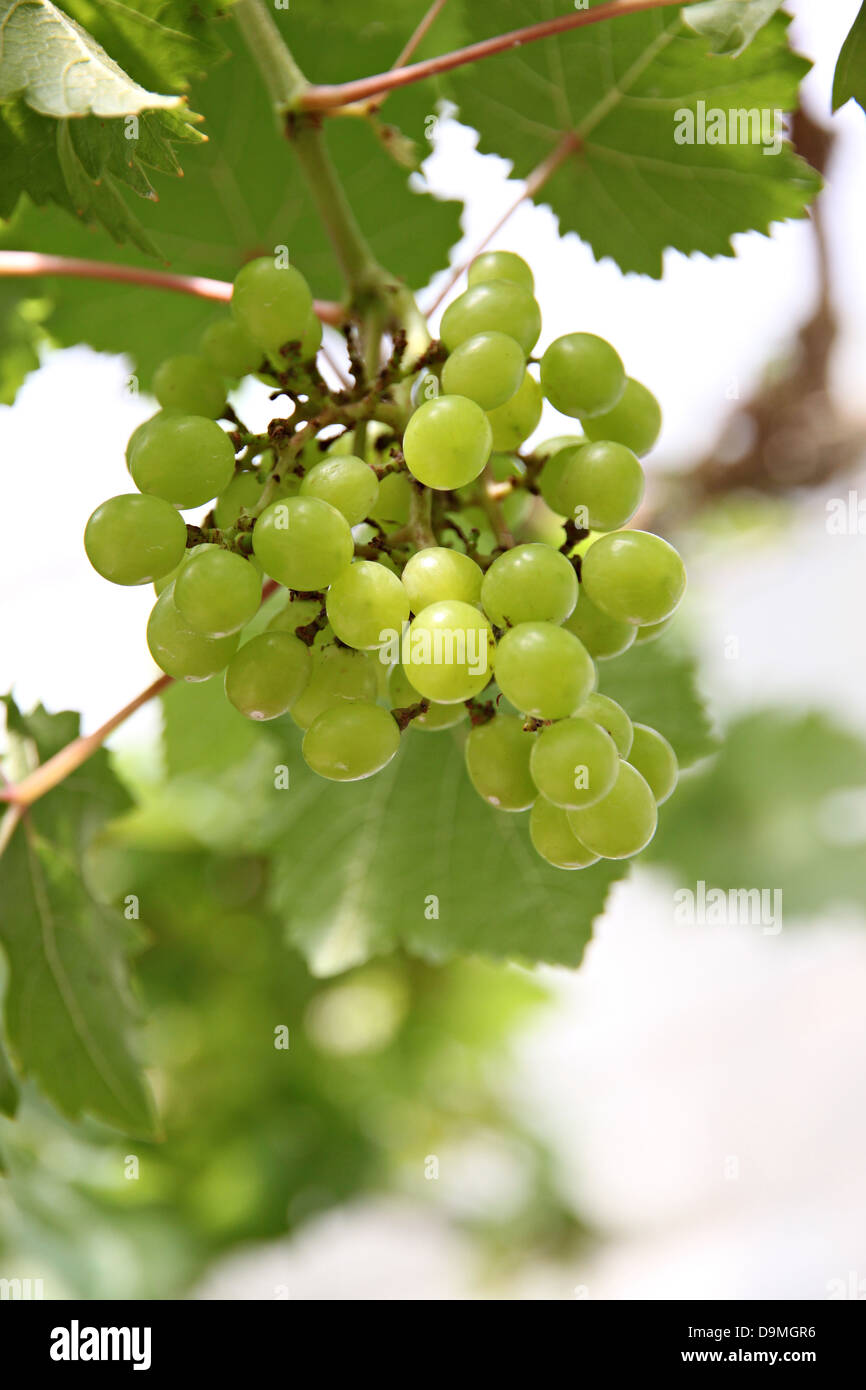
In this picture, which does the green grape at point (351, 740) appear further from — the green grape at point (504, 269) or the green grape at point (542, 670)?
the green grape at point (504, 269)

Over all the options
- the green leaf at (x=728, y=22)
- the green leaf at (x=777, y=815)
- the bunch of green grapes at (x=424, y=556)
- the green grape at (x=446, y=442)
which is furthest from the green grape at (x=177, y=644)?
the green leaf at (x=777, y=815)

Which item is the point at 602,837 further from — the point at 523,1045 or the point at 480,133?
the point at 523,1045

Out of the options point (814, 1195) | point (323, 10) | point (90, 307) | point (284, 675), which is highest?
point (323, 10)

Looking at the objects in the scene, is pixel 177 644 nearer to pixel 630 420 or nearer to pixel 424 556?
pixel 424 556

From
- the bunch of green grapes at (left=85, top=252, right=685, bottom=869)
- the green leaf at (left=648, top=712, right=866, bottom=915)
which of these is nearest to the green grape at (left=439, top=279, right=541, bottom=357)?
the bunch of green grapes at (left=85, top=252, right=685, bottom=869)

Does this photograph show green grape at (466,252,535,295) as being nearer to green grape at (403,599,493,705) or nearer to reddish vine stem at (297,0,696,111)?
reddish vine stem at (297,0,696,111)

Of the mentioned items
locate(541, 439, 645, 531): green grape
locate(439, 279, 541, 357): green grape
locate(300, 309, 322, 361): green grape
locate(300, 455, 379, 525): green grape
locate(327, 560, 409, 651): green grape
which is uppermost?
locate(300, 309, 322, 361): green grape

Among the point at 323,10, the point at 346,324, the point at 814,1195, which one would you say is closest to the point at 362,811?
the point at 346,324
